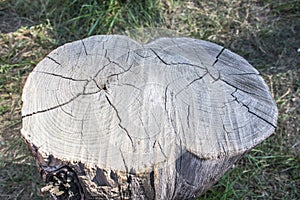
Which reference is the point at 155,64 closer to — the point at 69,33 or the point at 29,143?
the point at 29,143

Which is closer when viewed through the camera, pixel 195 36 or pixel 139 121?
pixel 139 121

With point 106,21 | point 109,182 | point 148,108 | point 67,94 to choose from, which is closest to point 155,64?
point 148,108

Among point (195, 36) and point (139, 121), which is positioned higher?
point (139, 121)

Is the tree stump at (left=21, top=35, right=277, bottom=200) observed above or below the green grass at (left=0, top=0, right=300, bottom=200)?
above

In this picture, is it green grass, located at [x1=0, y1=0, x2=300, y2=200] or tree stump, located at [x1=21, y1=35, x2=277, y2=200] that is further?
green grass, located at [x1=0, y1=0, x2=300, y2=200]

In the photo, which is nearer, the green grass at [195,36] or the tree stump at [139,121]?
the tree stump at [139,121]
